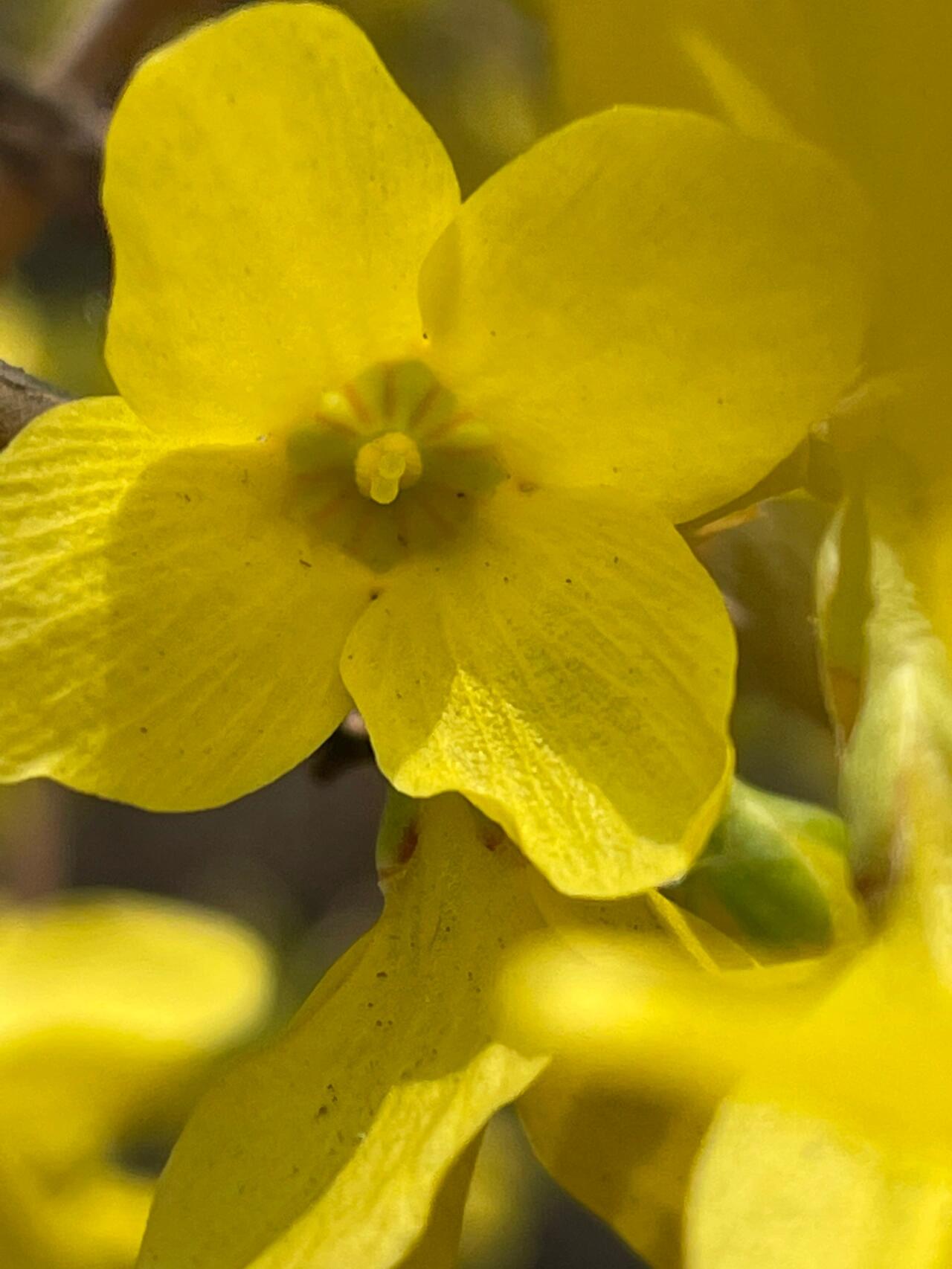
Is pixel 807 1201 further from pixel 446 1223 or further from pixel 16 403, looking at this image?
pixel 16 403

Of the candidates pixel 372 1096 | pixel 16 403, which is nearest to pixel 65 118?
pixel 16 403

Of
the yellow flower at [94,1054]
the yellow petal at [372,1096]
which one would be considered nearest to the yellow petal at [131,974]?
the yellow flower at [94,1054]

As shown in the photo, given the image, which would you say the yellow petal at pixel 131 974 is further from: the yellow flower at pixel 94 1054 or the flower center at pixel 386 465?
the flower center at pixel 386 465

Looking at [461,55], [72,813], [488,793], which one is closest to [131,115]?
[488,793]

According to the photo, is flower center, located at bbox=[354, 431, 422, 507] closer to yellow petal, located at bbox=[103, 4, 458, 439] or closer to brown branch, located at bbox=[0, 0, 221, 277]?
yellow petal, located at bbox=[103, 4, 458, 439]

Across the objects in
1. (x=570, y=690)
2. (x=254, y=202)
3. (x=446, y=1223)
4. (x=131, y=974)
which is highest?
(x=254, y=202)

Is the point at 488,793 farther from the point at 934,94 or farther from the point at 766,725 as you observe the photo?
the point at 766,725
